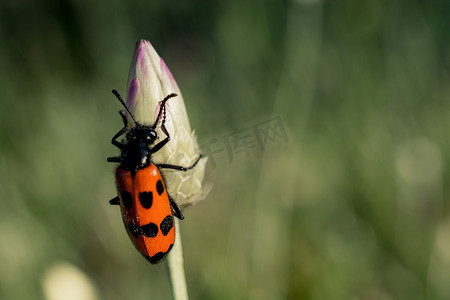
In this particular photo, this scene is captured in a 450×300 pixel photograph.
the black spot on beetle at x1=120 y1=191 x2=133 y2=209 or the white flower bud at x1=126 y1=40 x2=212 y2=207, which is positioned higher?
the white flower bud at x1=126 y1=40 x2=212 y2=207

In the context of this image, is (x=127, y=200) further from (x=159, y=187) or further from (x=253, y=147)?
(x=253, y=147)

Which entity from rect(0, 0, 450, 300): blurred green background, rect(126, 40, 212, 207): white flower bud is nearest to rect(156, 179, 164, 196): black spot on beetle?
rect(126, 40, 212, 207): white flower bud

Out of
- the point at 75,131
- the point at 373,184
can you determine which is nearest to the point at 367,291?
the point at 373,184

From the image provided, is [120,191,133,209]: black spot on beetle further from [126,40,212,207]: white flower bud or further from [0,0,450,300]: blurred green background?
[0,0,450,300]: blurred green background

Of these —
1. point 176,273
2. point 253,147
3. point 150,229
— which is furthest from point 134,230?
point 253,147

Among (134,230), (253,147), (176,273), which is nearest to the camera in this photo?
(176,273)

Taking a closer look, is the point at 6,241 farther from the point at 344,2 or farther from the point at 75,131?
the point at 344,2
